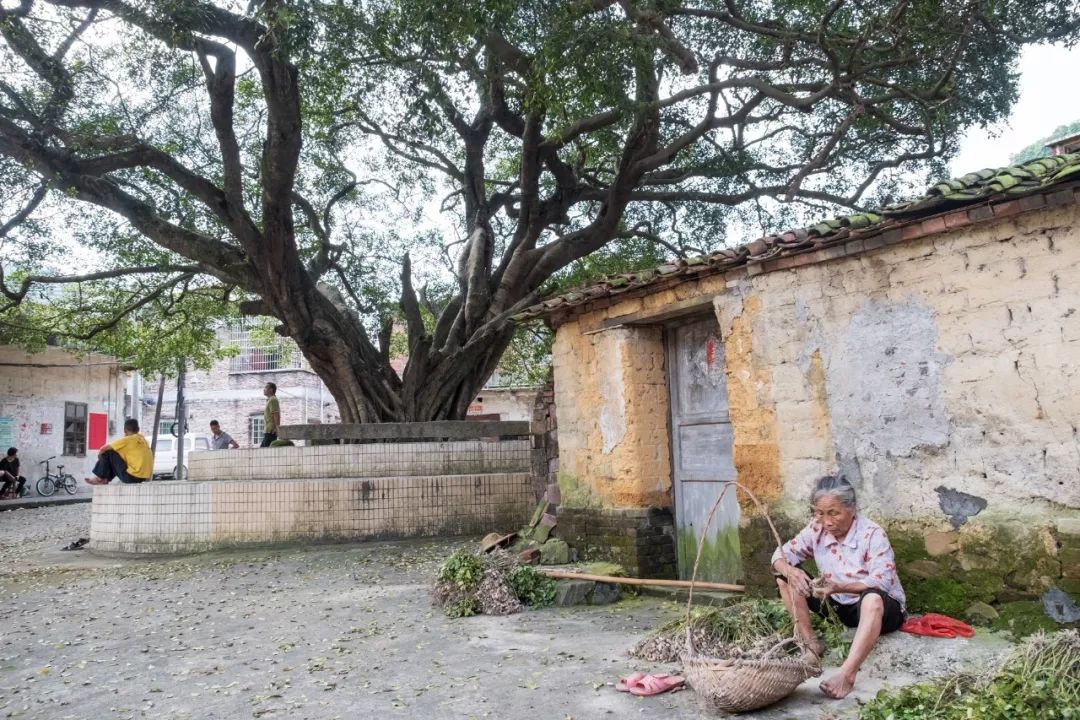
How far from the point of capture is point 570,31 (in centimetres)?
801

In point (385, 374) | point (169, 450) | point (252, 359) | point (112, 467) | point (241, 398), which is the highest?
point (252, 359)

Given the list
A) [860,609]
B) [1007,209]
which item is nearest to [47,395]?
[860,609]

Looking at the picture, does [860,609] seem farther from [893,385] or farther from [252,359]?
[252,359]

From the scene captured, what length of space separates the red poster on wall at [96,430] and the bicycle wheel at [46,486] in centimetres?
246

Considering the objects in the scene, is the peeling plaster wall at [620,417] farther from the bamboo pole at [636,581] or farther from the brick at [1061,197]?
the brick at [1061,197]

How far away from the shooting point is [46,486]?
832 inches

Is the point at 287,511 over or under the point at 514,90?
under

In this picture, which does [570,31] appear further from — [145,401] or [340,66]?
[145,401]

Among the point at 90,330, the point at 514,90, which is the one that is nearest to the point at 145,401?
the point at 90,330

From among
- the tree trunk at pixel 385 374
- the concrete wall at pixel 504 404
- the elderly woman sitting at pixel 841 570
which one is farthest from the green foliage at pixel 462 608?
the concrete wall at pixel 504 404

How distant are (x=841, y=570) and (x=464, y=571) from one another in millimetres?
3171

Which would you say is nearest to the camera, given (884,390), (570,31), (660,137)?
(884,390)

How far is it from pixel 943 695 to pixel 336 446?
28.3ft

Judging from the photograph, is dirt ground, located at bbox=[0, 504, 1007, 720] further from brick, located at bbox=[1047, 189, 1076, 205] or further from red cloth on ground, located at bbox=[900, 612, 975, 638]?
brick, located at bbox=[1047, 189, 1076, 205]
